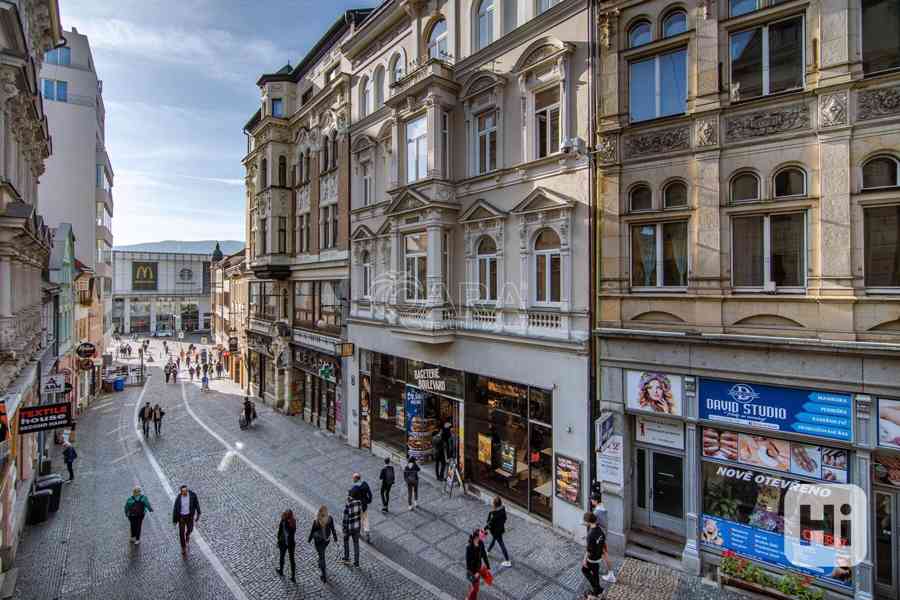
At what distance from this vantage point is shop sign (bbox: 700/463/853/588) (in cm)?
940

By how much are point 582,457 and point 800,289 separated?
624cm

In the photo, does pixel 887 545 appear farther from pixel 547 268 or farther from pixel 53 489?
pixel 53 489

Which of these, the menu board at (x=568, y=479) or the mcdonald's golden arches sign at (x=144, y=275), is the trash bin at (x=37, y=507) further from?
the mcdonald's golden arches sign at (x=144, y=275)

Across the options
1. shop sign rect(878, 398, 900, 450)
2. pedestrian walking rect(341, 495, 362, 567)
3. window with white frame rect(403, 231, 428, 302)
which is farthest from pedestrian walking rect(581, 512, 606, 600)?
window with white frame rect(403, 231, 428, 302)

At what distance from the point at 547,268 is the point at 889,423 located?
7.80 m

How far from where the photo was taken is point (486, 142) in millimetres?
15258

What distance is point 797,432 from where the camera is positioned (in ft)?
30.7

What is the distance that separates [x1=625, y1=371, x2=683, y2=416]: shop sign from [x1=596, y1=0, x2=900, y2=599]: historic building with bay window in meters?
0.04

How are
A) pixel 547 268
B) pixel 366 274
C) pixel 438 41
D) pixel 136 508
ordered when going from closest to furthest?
1. pixel 136 508
2. pixel 547 268
3. pixel 438 41
4. pixel 366 274

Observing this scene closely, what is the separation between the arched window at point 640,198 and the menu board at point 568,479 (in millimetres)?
6692

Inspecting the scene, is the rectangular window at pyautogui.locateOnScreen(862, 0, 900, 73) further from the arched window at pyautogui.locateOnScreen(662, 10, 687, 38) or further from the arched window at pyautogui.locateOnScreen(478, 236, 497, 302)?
the arched window at pyautogui.locateOnScreen(478, 236, 497, 302)

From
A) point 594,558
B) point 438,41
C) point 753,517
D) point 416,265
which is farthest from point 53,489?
point 438,41

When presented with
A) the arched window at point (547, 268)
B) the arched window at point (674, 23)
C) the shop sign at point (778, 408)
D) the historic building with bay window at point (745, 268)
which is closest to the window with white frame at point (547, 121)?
the historic building with bay window at point (745, 268)

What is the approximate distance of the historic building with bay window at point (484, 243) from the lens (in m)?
12.7
